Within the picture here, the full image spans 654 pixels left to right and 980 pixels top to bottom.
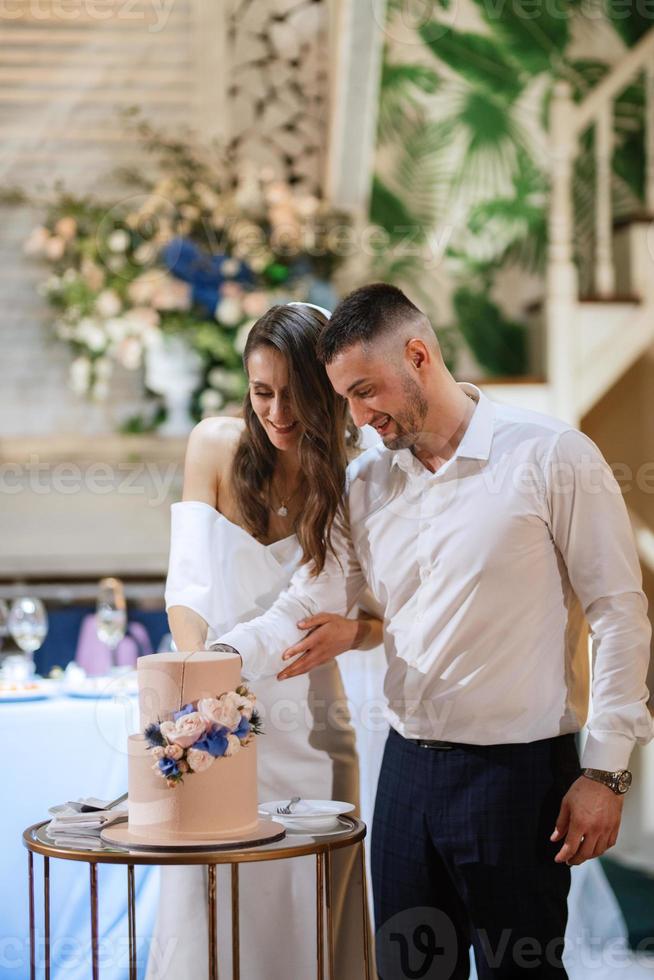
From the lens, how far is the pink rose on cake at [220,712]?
2.01m

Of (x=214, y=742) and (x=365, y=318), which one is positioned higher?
(x=365, y=318)

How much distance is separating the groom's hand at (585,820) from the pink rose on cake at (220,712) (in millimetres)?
566

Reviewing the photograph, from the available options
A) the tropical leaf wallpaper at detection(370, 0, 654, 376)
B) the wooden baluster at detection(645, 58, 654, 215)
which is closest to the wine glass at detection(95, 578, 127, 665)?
the tropical leaf wallpaper at detection(370, 0, 654, 376)

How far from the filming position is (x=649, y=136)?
571cm

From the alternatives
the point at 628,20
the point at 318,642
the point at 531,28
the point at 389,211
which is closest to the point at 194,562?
the point at 318,642

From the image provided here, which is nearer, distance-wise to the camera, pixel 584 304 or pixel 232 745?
pixel 232 745

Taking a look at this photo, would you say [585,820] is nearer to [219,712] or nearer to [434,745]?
[434,745]

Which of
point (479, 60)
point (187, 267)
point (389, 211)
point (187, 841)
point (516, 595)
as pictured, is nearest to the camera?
point (187, 841)

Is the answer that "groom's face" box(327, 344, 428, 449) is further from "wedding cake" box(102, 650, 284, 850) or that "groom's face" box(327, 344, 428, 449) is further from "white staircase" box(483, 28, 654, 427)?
"white staircase" box(483, 28, 654, 427)

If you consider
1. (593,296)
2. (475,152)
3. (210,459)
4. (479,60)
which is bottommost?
(210,459)

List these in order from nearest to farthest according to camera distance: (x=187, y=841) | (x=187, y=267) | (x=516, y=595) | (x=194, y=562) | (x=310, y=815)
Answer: (x=187, y=841), (x=516, y=595), (x=310, y=815), (x=194, y=562), (x=187, y=267)

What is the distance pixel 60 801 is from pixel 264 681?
0.98 metres

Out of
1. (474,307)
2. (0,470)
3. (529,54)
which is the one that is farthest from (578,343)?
(0,470)

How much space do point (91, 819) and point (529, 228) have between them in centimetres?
425
